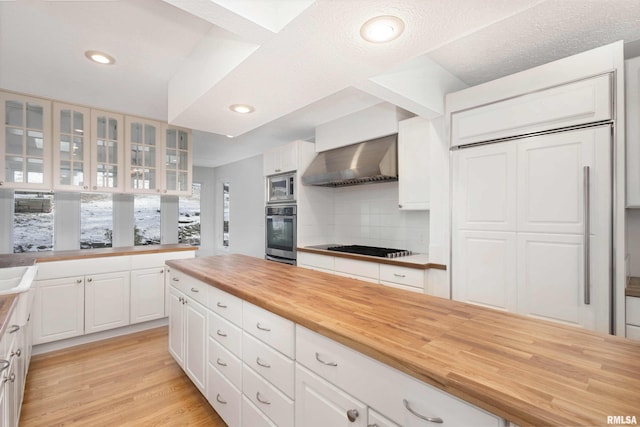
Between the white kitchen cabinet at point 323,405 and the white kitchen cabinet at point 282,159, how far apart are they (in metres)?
3.03

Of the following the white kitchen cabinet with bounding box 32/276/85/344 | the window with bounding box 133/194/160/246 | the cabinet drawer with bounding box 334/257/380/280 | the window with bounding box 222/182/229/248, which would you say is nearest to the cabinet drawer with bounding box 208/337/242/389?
the cabinet drawer with bounding box 334/257/380/280

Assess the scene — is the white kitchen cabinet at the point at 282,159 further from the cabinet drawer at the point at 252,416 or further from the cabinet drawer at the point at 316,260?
the cabinet drawer at the point at 252,416

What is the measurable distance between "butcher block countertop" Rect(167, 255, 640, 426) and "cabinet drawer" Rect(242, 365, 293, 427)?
1.23 ft

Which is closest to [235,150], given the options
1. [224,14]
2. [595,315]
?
[224,14]

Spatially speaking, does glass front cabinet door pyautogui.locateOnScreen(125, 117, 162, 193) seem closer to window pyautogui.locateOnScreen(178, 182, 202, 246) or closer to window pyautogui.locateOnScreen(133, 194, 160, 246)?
window pyautogui.locateOnScreen(133, 194, 160, 246)

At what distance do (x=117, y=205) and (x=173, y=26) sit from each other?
3.77 meters

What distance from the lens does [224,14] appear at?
4.04 feet

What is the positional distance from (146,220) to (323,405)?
520cm

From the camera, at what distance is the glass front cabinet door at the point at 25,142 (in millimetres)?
2775

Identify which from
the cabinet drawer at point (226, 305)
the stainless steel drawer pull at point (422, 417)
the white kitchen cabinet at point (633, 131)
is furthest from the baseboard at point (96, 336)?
the white kitchen cabinet at point (633, 131)

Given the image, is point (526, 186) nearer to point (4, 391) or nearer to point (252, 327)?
point (252, 327)

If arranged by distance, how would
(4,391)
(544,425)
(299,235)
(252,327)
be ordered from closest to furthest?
(544,425), (4,391), (252,327), (299,235)

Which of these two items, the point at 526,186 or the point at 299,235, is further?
the point at 299,235

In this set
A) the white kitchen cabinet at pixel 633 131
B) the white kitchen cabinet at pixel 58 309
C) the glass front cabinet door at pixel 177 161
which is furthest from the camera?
the glass front cabinet door at pixel 177 161
